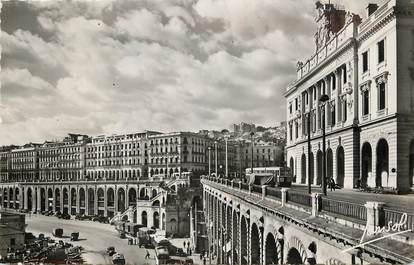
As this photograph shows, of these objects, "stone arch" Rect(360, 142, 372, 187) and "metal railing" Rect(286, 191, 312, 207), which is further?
"stone arch" Rect(360, 142, 372, 187)

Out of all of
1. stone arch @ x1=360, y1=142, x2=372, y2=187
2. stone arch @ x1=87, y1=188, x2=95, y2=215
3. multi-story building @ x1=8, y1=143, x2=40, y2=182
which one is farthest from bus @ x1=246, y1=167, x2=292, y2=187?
multi-story building @ x1=8, y1=143, x2=40, y2=182

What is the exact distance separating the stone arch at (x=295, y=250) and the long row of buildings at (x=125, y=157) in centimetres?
6814

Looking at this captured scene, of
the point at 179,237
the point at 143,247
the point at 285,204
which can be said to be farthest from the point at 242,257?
the point at 179,237

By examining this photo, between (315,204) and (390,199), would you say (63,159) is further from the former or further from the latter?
(315,204)

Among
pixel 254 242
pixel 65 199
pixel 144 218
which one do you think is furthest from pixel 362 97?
pixel 65 199

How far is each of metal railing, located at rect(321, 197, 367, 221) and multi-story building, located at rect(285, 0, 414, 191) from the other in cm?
677

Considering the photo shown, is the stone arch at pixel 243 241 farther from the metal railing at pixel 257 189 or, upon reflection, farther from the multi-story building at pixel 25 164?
the multi-story building at pixel 25 164

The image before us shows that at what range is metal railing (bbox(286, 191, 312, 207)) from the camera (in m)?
16.3

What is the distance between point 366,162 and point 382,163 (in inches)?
175

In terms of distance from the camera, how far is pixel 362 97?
33.5 m

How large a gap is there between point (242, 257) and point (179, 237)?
131ft

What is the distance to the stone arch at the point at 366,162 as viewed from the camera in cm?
3269

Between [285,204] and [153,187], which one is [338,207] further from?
[153,187]

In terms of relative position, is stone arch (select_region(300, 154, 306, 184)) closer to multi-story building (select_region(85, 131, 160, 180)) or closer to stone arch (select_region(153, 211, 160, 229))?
stone arch (select_region(153, 211, 160, 229))
